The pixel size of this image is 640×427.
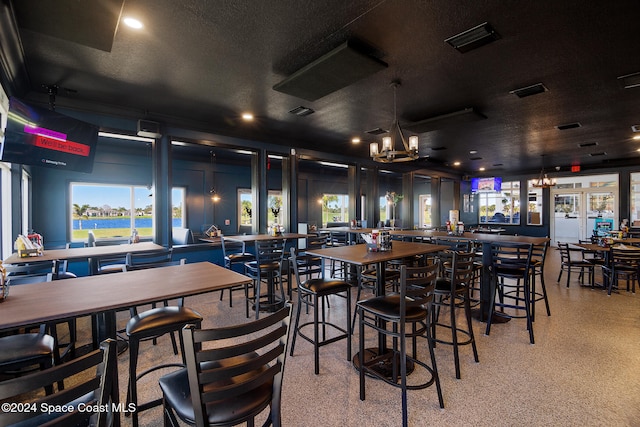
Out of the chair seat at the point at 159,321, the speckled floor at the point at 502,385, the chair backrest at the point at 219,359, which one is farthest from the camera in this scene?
the speckled floor at the point at 502,385

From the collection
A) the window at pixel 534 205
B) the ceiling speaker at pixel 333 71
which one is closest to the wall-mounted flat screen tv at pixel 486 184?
the window at pixel 534 205

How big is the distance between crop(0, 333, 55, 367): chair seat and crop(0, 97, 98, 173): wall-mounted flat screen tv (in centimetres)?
205

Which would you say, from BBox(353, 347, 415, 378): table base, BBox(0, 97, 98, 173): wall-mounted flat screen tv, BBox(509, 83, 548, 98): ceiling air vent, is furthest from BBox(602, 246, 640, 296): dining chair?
BBox(0, 97, 98, 173): wall-mounted flat screen tv

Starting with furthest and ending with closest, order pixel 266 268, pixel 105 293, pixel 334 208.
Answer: pixel 334 208, pixel 266 268, pixel 105 293

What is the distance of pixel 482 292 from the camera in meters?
3.69

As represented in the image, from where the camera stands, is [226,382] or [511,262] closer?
[226,382]

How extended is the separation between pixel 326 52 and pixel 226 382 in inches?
111

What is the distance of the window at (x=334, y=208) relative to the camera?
1088 centimetres

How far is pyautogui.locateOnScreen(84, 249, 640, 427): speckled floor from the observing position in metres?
1.92

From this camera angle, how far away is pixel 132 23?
92.4 inches

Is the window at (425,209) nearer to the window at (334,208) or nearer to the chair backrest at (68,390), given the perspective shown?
the window at (334,208)

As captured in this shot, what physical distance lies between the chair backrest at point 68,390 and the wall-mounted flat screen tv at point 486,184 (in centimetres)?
1283

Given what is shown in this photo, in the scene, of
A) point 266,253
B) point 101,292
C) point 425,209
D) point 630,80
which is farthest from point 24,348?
point 425,209

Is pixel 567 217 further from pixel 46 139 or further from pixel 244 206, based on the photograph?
pixel 46 139
